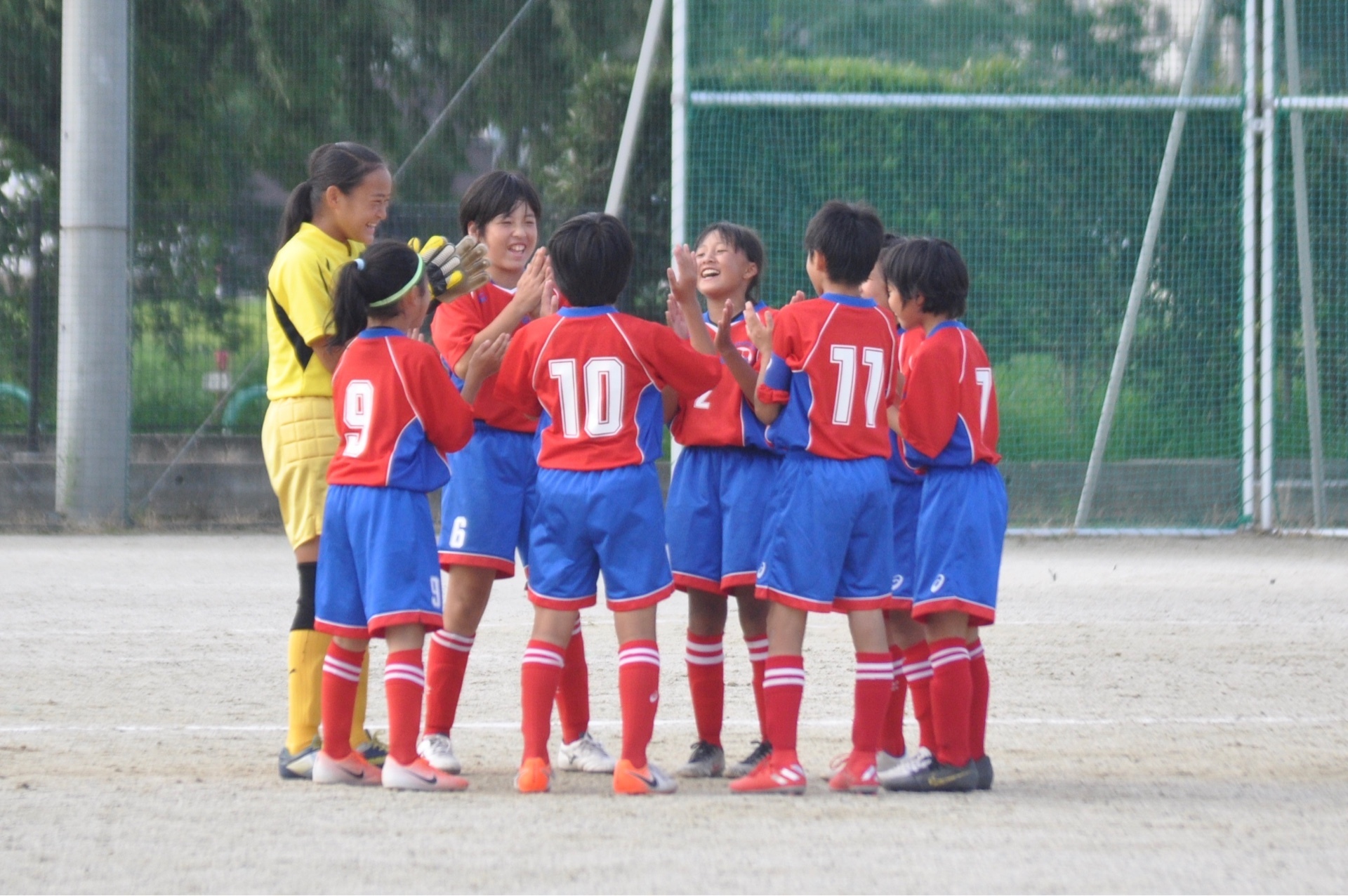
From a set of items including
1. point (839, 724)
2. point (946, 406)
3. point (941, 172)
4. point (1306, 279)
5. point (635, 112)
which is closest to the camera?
point (946, 406)

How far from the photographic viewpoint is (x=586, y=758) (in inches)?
186

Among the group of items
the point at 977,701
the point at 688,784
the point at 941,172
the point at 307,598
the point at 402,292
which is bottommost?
the point at 688,784

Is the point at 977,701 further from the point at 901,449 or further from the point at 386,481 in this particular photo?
the point at 386,481

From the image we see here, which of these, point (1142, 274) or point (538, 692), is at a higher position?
point (1142, 274)

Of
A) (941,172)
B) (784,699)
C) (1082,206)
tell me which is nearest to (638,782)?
(784,699)

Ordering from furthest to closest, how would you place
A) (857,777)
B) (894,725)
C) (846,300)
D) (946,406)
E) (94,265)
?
(94,265) < (894,725) < (846,300) < (946,406) < (857,777)

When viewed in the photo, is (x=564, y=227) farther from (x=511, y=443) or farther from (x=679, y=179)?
(x=679, y=179)

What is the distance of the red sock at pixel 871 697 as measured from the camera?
4.41 meters

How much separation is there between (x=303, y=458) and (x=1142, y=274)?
899 cm

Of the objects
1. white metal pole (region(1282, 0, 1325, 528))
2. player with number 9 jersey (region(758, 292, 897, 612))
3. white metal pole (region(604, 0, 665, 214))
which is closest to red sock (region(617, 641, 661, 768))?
player with number 9 jersey (region(758, 292, 897, 612))

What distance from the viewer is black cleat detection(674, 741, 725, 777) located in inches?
184

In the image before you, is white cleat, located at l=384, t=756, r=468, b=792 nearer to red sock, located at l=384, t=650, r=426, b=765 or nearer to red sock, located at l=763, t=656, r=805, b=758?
red sock, located at l=384, t=650, r=426, b=765

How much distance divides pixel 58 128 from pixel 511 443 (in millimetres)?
8997

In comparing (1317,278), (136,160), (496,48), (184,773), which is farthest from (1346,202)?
(184,773)
